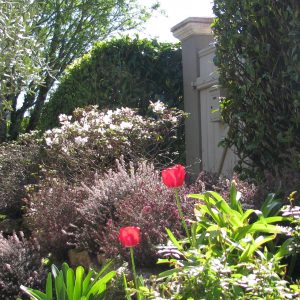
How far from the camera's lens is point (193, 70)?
8.36 m

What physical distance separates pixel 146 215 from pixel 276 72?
184 centimetres

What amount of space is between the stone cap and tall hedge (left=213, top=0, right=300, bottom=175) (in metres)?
2.12

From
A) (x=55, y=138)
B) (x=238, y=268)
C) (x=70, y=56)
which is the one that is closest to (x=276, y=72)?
(x=238, y=268)

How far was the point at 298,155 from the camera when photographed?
16.1 feet

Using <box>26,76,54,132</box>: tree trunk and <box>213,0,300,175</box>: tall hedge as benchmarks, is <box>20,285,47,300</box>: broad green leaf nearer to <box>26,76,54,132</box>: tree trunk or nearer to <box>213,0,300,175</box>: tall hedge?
<box>213,0,300,175</box>: tall hedge

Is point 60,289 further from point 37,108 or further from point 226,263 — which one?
point 37,108

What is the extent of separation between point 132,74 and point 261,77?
400cm

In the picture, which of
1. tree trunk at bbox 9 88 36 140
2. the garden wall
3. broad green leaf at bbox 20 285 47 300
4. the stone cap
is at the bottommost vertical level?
broad green leaf at bbox 20 285 47 300

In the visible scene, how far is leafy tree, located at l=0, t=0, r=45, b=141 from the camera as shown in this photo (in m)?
5.78

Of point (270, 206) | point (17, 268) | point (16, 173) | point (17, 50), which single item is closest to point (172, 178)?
point (270, 206)

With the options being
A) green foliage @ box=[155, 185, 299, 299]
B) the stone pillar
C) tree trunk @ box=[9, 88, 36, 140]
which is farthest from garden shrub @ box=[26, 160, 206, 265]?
tree trunk @ box=[9, 88, 36, 140]

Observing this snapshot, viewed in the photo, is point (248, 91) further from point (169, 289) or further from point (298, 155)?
point (169, 289)

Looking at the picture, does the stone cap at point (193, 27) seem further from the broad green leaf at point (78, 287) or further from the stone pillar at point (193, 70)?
the broad green leaf at point (78, 287)

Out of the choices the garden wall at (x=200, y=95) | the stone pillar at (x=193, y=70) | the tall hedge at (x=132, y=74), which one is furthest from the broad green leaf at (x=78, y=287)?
the tall hedge at (x=132, y=74)
